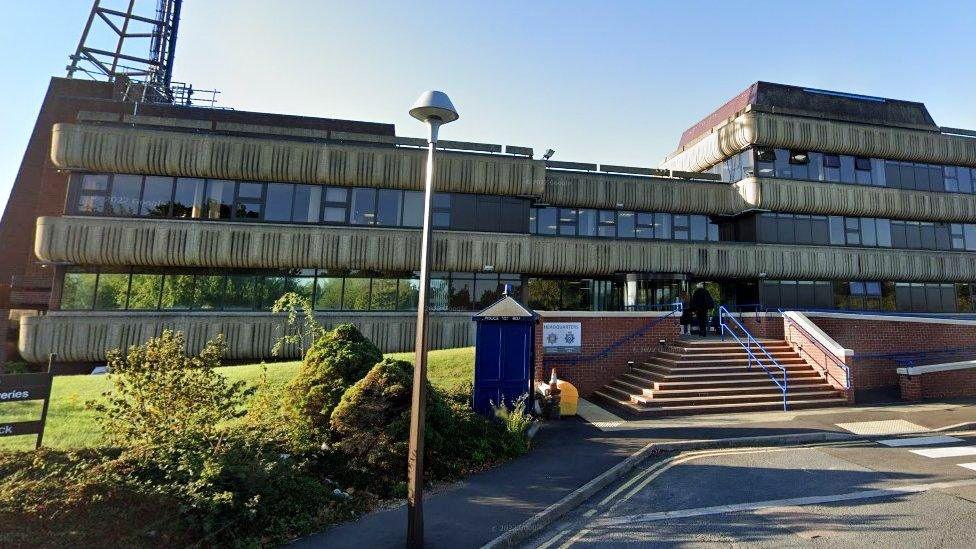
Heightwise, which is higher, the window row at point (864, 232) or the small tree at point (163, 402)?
the window row at point (864, 232)

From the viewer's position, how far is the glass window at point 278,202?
1934 centimetres

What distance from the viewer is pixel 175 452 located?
19.6 ft

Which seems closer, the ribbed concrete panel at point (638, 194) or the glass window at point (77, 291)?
the glass window at point (77, 291)

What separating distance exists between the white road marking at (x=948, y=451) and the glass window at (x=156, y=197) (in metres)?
24.0

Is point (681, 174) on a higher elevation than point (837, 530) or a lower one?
higher

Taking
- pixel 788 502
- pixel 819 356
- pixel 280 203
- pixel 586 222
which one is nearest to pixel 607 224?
pixel 586 222

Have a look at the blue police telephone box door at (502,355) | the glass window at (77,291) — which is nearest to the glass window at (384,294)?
the blue police telephone box door at (502,355)

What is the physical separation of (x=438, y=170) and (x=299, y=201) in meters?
6.03

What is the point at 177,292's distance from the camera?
18344 mm

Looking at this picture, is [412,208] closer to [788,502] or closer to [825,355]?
[825,355]

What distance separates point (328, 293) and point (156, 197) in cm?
775

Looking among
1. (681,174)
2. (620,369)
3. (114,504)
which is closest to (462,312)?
(620,369)

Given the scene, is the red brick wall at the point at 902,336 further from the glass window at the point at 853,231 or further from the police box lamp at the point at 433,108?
the police box lamp at the point at 433,108

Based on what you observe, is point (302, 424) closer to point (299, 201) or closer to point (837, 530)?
point (837, 530)
